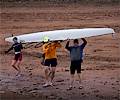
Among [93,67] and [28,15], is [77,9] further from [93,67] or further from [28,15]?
[93,67]

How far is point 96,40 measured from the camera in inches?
728

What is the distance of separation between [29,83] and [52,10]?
10.5 meters

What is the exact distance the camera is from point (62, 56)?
16.7 meters

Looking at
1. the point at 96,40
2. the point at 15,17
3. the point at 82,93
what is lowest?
the point at 82,93

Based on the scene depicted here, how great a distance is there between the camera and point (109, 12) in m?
22.0

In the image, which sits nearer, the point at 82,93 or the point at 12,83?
the point at 82,93

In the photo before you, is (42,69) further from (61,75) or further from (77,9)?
(77,9)

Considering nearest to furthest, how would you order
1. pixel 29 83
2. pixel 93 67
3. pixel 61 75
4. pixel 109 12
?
pixel 29 83, pixel 61 75, pixel 93 67, pixel 109 12

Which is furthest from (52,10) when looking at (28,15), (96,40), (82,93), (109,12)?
(82,93)

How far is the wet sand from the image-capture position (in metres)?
11.8

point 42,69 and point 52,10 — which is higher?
point 52,10

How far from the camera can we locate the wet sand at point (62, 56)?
38.8 ft

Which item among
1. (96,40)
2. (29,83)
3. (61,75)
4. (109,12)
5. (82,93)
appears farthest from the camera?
(109,12)

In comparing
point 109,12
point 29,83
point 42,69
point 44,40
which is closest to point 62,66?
point 42,69
